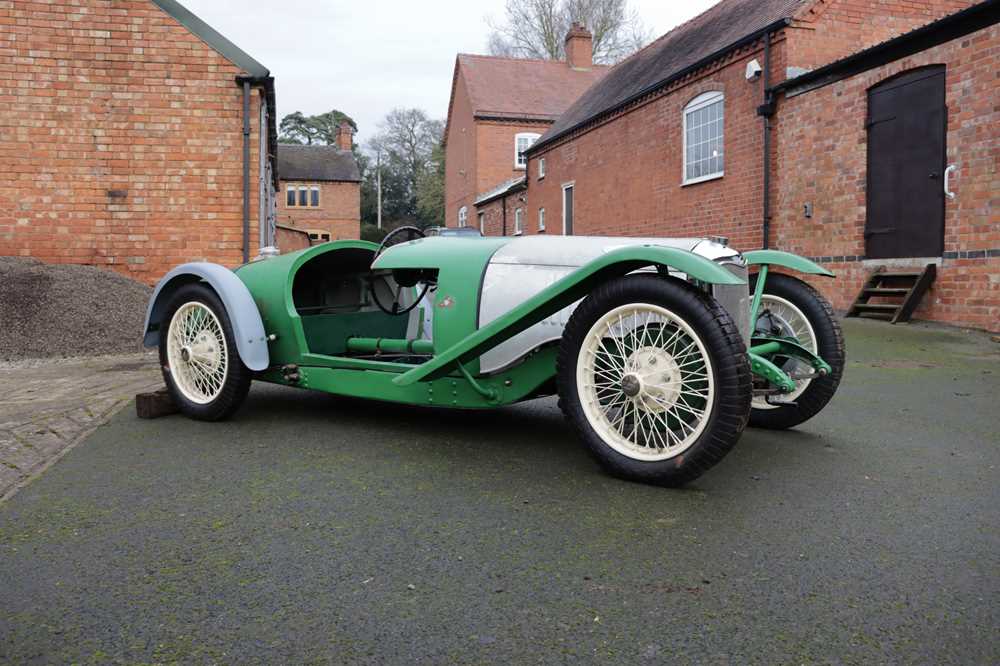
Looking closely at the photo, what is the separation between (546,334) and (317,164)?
191ft

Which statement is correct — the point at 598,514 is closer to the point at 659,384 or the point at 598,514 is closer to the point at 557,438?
the point at 659,384

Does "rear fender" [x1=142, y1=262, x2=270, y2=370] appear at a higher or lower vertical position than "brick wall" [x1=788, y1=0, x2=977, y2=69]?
lower

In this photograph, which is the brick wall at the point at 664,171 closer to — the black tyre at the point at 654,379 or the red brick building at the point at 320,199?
the black tyre at the point at 654,379

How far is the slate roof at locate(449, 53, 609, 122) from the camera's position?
38.1 m

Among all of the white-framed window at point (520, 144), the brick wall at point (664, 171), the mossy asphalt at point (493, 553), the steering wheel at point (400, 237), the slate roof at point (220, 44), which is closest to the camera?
the mossy asphalt at point (493, 553)

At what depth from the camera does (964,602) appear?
2.00m

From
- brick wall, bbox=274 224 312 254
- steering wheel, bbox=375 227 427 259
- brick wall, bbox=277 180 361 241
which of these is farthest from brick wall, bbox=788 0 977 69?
brick wall, bbox=277 180 361 241

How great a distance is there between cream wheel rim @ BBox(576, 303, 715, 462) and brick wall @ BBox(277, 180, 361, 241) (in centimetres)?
5550

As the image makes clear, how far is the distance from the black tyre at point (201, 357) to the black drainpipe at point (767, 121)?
1172 centimetres

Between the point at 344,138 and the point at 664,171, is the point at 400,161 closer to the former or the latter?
the point at 344,138

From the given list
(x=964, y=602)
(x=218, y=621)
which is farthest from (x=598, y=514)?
(x=218, y=621)

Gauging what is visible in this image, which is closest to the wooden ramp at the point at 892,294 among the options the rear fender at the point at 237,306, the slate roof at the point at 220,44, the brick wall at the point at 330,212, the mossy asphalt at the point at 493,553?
the mossy asphalt at the point at 493,553

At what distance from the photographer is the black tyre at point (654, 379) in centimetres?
282

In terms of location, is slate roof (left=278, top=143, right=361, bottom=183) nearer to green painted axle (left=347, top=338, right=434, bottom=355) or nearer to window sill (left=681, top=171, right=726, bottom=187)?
window sill (left=681, top=171, right=726, bottom=187)
